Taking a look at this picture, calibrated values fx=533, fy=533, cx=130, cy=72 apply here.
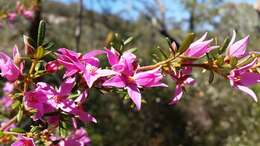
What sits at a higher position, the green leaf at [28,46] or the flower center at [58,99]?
the green leaf at [28,46]

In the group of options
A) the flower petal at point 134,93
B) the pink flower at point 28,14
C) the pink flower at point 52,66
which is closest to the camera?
the flower petal at point 134,93

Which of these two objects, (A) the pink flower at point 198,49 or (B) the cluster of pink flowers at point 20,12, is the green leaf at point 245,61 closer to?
(A) the pink flower at point 198,49

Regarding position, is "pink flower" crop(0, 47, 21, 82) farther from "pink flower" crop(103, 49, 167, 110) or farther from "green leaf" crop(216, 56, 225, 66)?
"green leaf" crop(216, 56, 225, 66)

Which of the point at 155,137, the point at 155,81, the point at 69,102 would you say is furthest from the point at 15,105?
the point at 155,137

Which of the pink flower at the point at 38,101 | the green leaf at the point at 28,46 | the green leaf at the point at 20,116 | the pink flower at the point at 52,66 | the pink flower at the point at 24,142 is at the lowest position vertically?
the pink flower at the point at 24,142

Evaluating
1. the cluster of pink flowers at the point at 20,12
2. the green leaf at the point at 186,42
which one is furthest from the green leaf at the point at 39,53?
the cluster of pink flowers at the point at 20,12

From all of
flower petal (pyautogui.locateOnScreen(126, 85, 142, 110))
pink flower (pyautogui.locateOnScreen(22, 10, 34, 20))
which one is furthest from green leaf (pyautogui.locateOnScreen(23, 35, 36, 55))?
pink flower (pyautogui.locateOnScreen(22, 10, 34, 20))

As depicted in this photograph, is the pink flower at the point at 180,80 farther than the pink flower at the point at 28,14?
No

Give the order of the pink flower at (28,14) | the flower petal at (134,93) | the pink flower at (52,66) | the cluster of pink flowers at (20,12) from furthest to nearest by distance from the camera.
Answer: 1. the pink flower at (28,14)
2. the cluster of pink flowers at (20,12)
3. the pink flower at (52,66)
4. the flower petal at (134,93)
